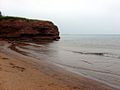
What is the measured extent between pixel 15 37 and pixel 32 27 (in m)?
7.35

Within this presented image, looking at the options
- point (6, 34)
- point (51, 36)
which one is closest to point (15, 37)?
point (6, 34)

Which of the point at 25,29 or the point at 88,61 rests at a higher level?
the point at 88,61

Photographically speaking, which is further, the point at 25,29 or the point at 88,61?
the point at 25,29

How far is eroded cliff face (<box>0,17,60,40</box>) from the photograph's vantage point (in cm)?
7294

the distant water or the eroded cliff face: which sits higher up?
the distant water

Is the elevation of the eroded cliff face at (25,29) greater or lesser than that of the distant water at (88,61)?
lesser

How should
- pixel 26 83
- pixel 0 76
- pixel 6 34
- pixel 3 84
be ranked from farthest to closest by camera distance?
pixel 6 34 < pixel 0 76 < pixel 26 83 < pixel 3 84

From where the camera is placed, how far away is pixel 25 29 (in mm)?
74500

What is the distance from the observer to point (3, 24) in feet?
242

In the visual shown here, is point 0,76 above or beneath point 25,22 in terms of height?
above

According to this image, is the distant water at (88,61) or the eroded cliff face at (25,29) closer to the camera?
the distant water at (88,61)

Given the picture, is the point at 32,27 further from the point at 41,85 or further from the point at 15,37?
the point at 41,85

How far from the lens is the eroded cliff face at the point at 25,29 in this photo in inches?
2872

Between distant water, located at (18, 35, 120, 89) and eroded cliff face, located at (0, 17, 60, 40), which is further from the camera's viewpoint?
eroded cliff face, located at (0, 17, 60, 40)
